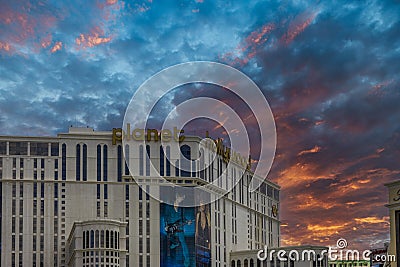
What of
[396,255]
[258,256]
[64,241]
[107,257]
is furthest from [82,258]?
[396,255]

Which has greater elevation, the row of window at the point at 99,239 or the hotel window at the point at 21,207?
the hotel window at the point at 21,207

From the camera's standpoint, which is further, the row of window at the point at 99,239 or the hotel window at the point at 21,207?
the hotel window at the point at 21,207

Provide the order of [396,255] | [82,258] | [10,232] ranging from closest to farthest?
[396,255] < [82,258] < [10,232]

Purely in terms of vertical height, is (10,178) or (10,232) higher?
(10,178)

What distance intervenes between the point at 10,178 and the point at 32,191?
585 cm

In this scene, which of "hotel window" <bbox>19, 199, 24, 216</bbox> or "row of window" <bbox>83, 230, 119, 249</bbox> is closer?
"row of window" <bbox>83, 230, 119, 249</bbox>

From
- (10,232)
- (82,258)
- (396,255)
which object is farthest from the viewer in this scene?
(10,232)

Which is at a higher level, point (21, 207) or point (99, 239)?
point (21, 207)

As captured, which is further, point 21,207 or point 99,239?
point 21,207

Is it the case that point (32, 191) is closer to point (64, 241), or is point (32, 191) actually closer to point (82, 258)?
point (64, 241)

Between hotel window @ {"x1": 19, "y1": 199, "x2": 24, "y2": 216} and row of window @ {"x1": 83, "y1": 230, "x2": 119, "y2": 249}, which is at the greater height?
hotel window @ {"x1": 19, "y1": 199, "x2": 24, "y2": 216}

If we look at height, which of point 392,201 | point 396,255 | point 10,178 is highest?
point 10,178

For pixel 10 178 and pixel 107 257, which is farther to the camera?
pixel 10 178

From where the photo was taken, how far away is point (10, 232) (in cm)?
19662
